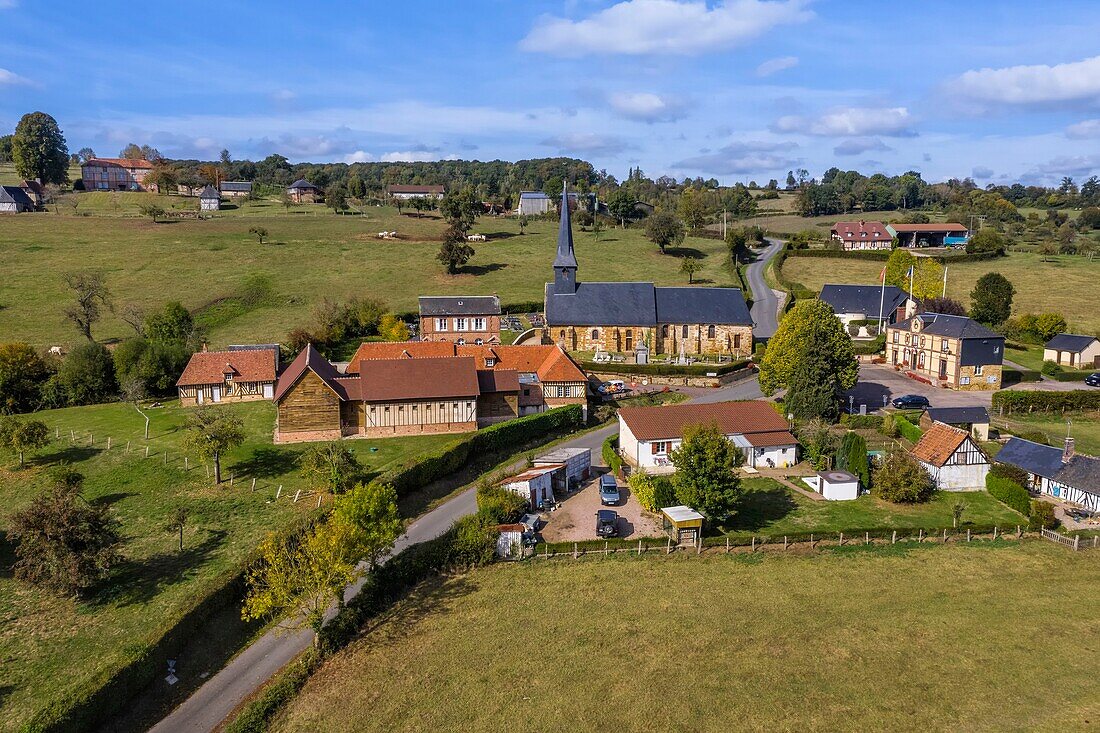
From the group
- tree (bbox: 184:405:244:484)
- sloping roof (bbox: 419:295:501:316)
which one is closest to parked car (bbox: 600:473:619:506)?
tree (bbox: 184:405:244:484)

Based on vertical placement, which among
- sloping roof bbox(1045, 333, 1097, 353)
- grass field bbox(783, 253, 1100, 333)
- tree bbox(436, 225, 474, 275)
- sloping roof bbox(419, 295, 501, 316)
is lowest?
sloping roof bbox(1045, 333, 1097, 353)

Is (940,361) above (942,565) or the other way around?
above

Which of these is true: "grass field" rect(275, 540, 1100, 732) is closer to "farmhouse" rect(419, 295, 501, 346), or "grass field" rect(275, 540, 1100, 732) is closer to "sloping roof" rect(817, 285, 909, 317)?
"farmhouse" rect(419, 295, 501, 346)

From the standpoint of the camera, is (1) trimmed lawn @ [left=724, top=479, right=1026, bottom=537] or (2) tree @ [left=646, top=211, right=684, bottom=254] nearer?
(1) trimmed lawn @ [left=724, top=479, right=1026, bottom=537]

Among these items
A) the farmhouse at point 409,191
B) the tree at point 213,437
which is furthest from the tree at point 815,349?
the farmhouse at point 409,191

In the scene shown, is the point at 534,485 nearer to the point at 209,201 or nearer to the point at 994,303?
the point at 994,303

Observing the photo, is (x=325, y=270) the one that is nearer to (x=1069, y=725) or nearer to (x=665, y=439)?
(x=665, y=439)

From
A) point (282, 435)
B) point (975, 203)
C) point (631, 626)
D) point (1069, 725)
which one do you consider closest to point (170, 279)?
point (282, 435)

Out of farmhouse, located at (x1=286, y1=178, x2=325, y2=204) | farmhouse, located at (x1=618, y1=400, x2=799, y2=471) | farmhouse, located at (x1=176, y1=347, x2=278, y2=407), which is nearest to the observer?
farmhouse, located at (x1=618, y1=400, x2=799, y2=471)
